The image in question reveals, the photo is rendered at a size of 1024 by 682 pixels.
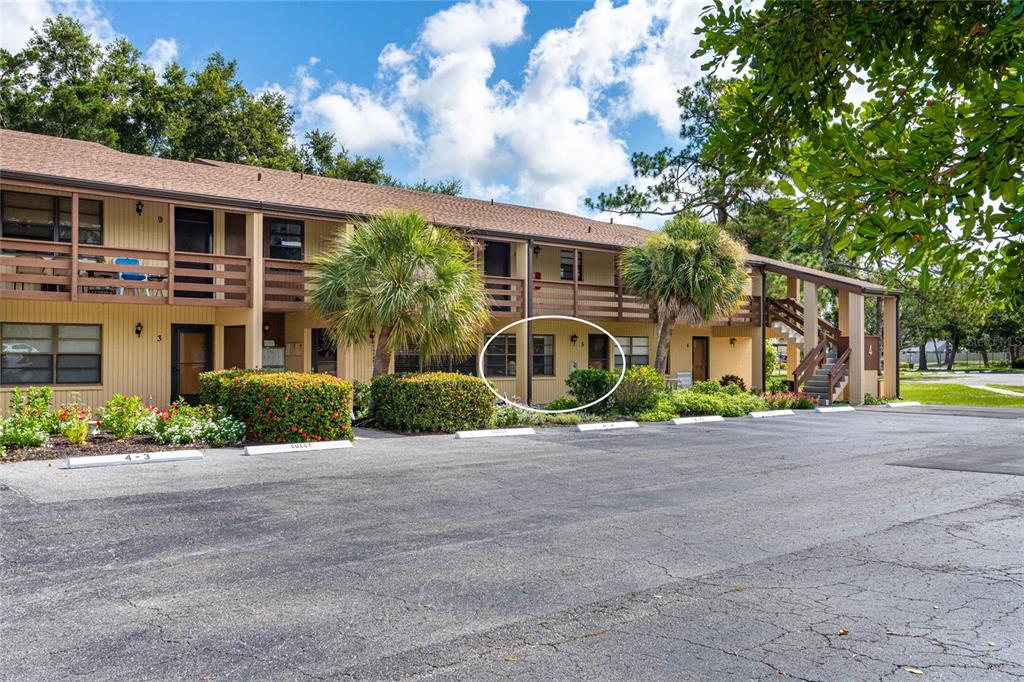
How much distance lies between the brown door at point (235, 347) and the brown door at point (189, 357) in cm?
40

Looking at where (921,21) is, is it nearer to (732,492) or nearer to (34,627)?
(34,627)

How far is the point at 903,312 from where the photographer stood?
5903 centimetres

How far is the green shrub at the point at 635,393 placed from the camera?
64.4 feet

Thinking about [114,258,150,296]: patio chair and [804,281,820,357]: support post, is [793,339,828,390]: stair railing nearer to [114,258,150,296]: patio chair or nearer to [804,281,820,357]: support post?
[804,281,820,357]: support post

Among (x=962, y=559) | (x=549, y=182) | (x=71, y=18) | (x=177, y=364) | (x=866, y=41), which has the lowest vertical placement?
(x=962, y=559)

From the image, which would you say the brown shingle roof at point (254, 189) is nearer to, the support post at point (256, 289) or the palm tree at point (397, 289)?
the support post at point (256, 289)

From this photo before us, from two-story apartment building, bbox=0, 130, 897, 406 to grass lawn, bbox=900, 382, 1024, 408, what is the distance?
18.5 ft

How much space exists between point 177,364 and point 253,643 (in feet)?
51.9

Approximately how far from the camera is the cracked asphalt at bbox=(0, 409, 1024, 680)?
14.0 ft

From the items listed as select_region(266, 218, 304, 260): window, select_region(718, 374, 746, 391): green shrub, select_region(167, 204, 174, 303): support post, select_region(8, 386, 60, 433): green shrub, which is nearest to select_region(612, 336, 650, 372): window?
select_region(718, 374, 746, 391): green shrub

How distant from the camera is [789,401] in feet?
77.4

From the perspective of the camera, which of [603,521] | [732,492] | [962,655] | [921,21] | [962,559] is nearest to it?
[921,21]

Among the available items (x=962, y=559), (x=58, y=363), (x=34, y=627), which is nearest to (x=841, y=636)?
(x=962, y=559)

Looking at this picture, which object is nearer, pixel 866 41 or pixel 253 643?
pixel 866 41
